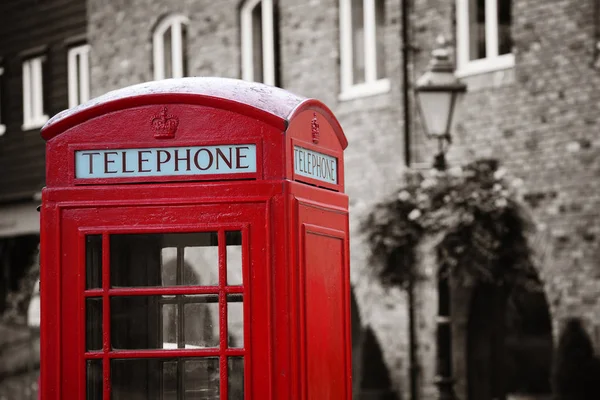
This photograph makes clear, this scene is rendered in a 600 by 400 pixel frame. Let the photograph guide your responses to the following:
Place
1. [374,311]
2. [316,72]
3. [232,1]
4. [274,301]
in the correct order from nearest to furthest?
[274,301]
[374,311]
[316,72]
[232,1]

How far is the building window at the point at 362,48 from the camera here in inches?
719

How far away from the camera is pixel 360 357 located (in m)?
18.3

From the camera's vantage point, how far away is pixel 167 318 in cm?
627

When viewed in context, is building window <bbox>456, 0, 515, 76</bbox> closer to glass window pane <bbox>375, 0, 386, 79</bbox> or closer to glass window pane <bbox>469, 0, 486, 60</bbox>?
glass window pane <bbox>469, 0, 486, 60</bbox>

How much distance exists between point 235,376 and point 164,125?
116cm

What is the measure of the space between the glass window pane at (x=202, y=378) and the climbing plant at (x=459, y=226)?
793 cm

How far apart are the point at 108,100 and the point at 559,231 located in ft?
32.0

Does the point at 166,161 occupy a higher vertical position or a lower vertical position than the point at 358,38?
lower

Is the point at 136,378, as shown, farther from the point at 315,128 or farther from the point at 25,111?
the point at 25,111

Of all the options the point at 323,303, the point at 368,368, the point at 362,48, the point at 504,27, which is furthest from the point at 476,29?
the point at 323,303

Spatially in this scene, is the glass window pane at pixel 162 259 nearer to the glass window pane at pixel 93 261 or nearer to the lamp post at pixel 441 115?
the glass window pane at pixel 93 261

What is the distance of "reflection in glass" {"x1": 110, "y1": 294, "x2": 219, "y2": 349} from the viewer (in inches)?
245

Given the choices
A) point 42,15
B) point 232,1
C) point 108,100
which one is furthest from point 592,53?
point 42,15

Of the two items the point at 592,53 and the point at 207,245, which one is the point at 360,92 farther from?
the point at 207,245
